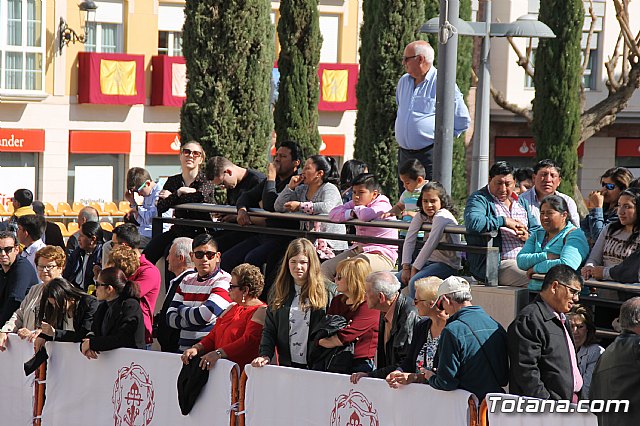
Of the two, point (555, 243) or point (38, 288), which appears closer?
point (555, 243)

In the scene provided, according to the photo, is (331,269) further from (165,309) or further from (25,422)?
(25,422)

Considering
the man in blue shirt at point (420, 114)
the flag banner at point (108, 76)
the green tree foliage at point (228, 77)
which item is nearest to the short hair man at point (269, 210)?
the man in blue shirt at point (420, 114)

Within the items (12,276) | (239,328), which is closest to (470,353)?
(239,328)

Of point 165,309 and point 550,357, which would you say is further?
point 165,309

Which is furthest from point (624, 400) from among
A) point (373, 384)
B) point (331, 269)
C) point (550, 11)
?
point (550, 11)

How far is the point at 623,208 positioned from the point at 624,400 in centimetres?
234

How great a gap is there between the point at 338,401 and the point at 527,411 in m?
1.58

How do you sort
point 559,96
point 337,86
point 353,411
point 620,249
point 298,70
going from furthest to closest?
point 337,86
point 559,96
point 298,70
point 620,249
point 353,411

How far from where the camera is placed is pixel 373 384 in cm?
870

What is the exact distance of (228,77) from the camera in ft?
57.1

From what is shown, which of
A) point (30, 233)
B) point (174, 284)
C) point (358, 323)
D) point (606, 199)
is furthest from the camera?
point (30, 233)

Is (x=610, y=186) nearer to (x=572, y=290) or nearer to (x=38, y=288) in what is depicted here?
(x=572, y=290)

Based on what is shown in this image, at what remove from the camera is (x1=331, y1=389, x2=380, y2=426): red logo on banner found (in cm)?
874

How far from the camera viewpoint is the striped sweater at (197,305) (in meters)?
A: 10.3
